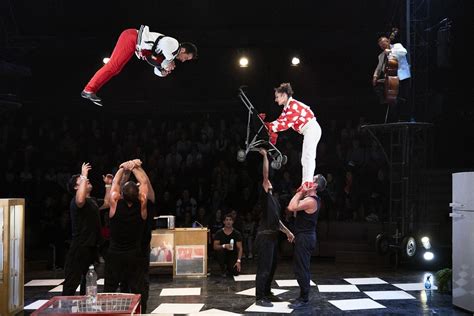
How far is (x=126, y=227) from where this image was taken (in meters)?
4.40

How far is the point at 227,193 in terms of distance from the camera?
10977 mm

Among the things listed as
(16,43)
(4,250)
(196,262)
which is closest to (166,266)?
(196,262)

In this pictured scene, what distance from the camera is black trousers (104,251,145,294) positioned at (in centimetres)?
441

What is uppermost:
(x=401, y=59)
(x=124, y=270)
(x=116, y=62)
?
(x=401, y=59)

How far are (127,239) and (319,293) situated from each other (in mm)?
3436

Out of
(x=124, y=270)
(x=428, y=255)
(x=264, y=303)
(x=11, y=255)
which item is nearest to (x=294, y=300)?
(x=264, y=303)

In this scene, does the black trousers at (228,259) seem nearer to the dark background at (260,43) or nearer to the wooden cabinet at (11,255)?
the dark background at (260,43)

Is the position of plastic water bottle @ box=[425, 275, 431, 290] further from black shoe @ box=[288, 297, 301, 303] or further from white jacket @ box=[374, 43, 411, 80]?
white jacket @ box=[374, 43, 411, 80]

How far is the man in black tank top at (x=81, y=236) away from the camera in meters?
5.30

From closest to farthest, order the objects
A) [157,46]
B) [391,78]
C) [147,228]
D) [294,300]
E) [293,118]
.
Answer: [157,46] < [147,228] < [293,118] < [294,300] < [391,78]

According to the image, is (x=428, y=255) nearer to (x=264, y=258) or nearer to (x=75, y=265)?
(x=264, y=258)

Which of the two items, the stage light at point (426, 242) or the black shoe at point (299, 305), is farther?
the stage light at point (426, 242)

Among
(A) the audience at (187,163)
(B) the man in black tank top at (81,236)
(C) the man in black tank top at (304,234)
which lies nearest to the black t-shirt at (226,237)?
(A) the audience at (187,163)

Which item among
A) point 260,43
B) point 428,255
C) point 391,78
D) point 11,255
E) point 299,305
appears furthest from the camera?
point 260,43
